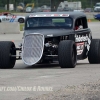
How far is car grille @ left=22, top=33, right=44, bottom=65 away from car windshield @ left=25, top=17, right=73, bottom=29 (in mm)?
1322

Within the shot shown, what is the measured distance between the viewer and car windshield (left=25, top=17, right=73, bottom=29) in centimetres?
1598

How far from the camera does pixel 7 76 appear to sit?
12578mm

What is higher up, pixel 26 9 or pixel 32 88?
pixel 32 88

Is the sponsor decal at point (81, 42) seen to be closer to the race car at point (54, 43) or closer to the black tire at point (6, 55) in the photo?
the race car at point (54, 43)

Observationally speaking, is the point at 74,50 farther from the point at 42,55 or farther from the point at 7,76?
the point at 7,76

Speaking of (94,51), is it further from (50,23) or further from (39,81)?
(39,81)

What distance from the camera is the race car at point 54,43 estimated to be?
14453 mm

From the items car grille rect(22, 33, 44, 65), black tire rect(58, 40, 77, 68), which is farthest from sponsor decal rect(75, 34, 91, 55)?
car grille rect(22, 33, 44, 65)

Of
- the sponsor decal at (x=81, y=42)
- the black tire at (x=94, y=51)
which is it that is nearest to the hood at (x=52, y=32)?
the sponsor decal at (x=81, y=42)

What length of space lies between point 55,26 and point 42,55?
1.65 metres

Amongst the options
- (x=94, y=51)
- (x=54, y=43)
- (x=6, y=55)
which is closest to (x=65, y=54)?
(x=54, y=43)

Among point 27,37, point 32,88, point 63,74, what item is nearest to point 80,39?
point 27,37

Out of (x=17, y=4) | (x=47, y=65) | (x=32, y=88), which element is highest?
(x=32, y=88)

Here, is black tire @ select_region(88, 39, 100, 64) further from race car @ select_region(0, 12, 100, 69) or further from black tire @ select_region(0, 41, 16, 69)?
black tire @ select_region(0, 41, 16, 69)
